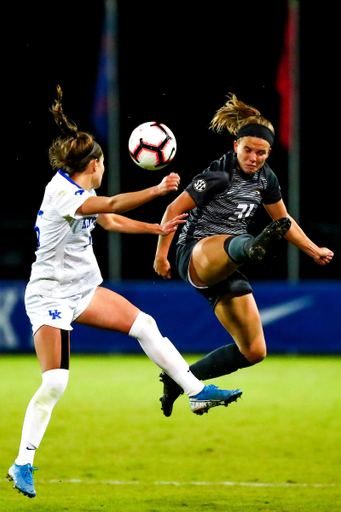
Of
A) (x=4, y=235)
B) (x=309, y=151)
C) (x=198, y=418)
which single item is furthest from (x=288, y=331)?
(x=309, y=151)

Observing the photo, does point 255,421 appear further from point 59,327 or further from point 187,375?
point 59,327

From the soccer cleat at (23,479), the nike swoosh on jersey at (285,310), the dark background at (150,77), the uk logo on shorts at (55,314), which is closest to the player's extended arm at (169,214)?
the uk logo on shorts at (55,314)

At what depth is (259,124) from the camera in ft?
18.5

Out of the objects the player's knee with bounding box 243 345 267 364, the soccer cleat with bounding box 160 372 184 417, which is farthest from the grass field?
the player's knee with bounding box 243 345 267 364

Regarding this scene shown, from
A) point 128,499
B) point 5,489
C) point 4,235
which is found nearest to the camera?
point 128,499

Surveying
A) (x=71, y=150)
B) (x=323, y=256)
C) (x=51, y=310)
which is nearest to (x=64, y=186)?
(x=71, y=150)

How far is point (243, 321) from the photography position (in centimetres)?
582

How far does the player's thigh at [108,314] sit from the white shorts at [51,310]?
0.12 m

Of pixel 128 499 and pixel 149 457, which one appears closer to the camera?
pixel 128 499

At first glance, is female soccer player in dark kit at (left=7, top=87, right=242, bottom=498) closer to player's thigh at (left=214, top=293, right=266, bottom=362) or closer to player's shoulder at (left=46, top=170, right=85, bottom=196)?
player's shoulder at (left=46, top=170, right=85, bottom=196)

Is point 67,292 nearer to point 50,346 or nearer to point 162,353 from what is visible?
point 50,346

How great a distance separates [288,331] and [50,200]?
944cm

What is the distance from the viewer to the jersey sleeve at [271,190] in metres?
5.86

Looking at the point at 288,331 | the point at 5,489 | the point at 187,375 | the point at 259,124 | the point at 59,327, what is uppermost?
the point at 259,124
